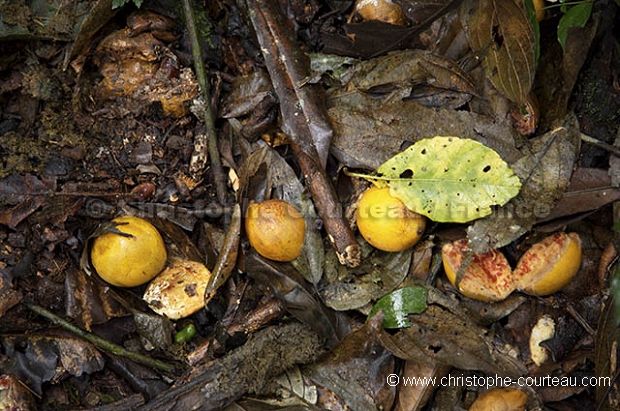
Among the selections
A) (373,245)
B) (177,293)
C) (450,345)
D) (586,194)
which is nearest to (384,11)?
(373,245)

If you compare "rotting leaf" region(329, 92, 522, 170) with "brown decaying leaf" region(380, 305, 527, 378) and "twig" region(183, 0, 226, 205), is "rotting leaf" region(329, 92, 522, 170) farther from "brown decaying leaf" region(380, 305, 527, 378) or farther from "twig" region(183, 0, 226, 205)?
"brown decaying leaf" region(380, 305, 527, 378)

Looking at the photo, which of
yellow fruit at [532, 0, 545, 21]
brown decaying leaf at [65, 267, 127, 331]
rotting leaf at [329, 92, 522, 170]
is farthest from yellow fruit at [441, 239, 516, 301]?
brown decaying leaf at [65, 267, 127, 331]

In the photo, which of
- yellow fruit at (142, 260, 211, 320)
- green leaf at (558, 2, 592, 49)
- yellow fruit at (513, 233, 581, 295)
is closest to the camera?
green leaf at (558, 2, 592, 49)

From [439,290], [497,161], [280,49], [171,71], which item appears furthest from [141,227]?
[497,161]

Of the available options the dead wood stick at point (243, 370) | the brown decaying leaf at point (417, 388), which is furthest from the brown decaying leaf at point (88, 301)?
the brown decaying leaf at point (417, 388)

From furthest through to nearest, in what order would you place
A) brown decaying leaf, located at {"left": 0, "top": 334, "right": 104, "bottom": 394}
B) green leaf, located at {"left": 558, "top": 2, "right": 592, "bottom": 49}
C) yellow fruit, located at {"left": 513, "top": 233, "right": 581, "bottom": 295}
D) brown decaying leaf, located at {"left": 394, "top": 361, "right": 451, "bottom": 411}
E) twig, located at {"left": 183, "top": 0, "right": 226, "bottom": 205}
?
1. twig, located at {"left": 183, "top": 0, "right": 226, "bottom": 205}
2. brown decaying leaf, located at {"left": 0, "top": 334, "right": 104, "bottom": 394}
3. brown decaying leaf, located at {"left": 394, "top": 361, "right": 451, "bottom": 411}
4. yellow fruit, located at {"left": 513, "top": 233, "right": 581, "bottom": 295}
5. green leaf, located at {"left": 558, "top": 2, "right": 592, "bottom": 49}

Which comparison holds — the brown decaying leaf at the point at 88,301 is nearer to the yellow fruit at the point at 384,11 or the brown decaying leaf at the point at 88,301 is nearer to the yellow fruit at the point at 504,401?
the yellow fruit at the point at 504,401
